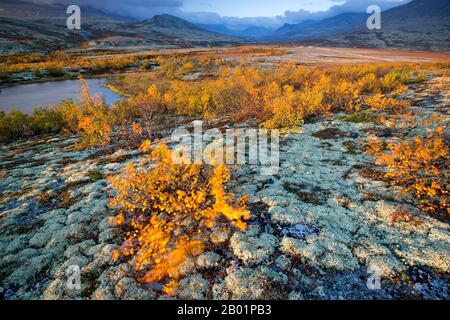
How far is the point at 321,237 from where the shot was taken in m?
7.72

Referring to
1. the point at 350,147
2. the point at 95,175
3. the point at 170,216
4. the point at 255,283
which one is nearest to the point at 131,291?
the point at 170,216

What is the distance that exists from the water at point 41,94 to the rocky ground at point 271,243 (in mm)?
29008

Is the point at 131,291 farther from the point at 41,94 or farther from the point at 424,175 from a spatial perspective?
the point at 41,94

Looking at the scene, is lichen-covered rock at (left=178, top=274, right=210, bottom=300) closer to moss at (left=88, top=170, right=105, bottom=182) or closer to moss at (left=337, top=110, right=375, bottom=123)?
moss at (left=88, top=170, right=105, bottom=182)

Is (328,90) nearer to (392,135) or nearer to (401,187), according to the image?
(392,135)

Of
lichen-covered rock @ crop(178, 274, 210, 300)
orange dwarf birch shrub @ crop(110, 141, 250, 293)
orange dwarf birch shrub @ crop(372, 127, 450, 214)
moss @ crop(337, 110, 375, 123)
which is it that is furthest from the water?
orange dwarf birch shrub @ crop(372, 127, 450, 214)

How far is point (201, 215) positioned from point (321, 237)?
3881mm

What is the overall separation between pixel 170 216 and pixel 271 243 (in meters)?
3.68

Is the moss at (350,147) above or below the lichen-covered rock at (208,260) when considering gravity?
above

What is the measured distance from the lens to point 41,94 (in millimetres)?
46000

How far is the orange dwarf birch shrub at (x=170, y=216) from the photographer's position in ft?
23.6

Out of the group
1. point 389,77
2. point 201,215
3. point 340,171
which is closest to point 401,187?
point 340,171

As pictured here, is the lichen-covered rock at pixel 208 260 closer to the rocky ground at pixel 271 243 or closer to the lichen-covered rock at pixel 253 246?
the rocky ground at pixel 271 243

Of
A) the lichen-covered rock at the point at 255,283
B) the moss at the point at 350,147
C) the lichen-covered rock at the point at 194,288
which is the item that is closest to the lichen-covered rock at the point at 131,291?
the lichen-covered rock at the point at 194,288
